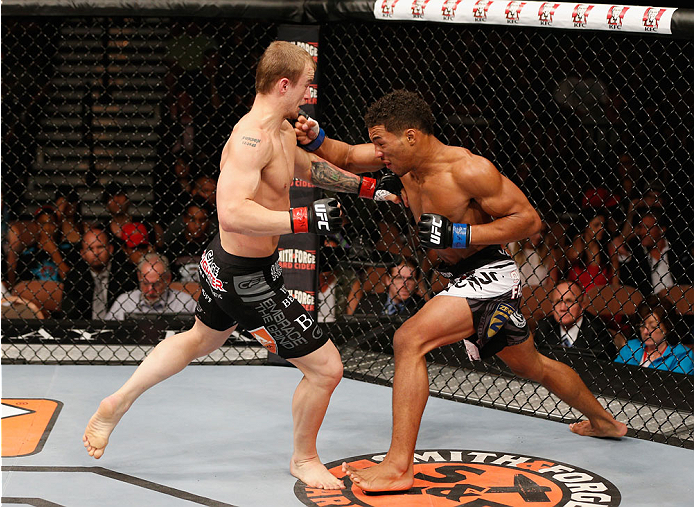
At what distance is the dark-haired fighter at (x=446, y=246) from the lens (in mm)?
2320

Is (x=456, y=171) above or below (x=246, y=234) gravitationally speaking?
above

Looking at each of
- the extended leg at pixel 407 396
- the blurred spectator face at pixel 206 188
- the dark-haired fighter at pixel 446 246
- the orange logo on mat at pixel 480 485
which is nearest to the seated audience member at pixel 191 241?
the blurred spectator face at pixel 206 188

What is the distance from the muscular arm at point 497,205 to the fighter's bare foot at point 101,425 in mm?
1161

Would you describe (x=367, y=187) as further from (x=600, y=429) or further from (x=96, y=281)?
(x=96, y=281)

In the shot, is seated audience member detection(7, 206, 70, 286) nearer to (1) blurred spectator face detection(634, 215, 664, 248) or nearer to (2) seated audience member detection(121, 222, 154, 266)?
(2) seated audience member detection(121, 222, 154, 266)

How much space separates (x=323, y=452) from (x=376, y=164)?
0.96 m

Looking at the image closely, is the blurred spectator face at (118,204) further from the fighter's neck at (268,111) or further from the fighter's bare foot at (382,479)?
the fighter's bare foot at (382,479)

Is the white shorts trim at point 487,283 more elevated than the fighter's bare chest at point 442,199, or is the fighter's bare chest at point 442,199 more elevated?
the fighter's bare chest at point 442,199

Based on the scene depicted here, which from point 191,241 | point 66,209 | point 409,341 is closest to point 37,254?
point 66,209

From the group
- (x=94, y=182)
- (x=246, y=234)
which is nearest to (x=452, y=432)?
(x=246, y=234)

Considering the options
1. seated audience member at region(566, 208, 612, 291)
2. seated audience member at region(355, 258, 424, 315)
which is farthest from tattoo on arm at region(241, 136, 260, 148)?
seated audience member at region(566, 208, 612, 291)

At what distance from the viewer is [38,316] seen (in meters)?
4.43

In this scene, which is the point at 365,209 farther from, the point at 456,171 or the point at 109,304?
the point at 456,171

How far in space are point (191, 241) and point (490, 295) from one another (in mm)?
2867
